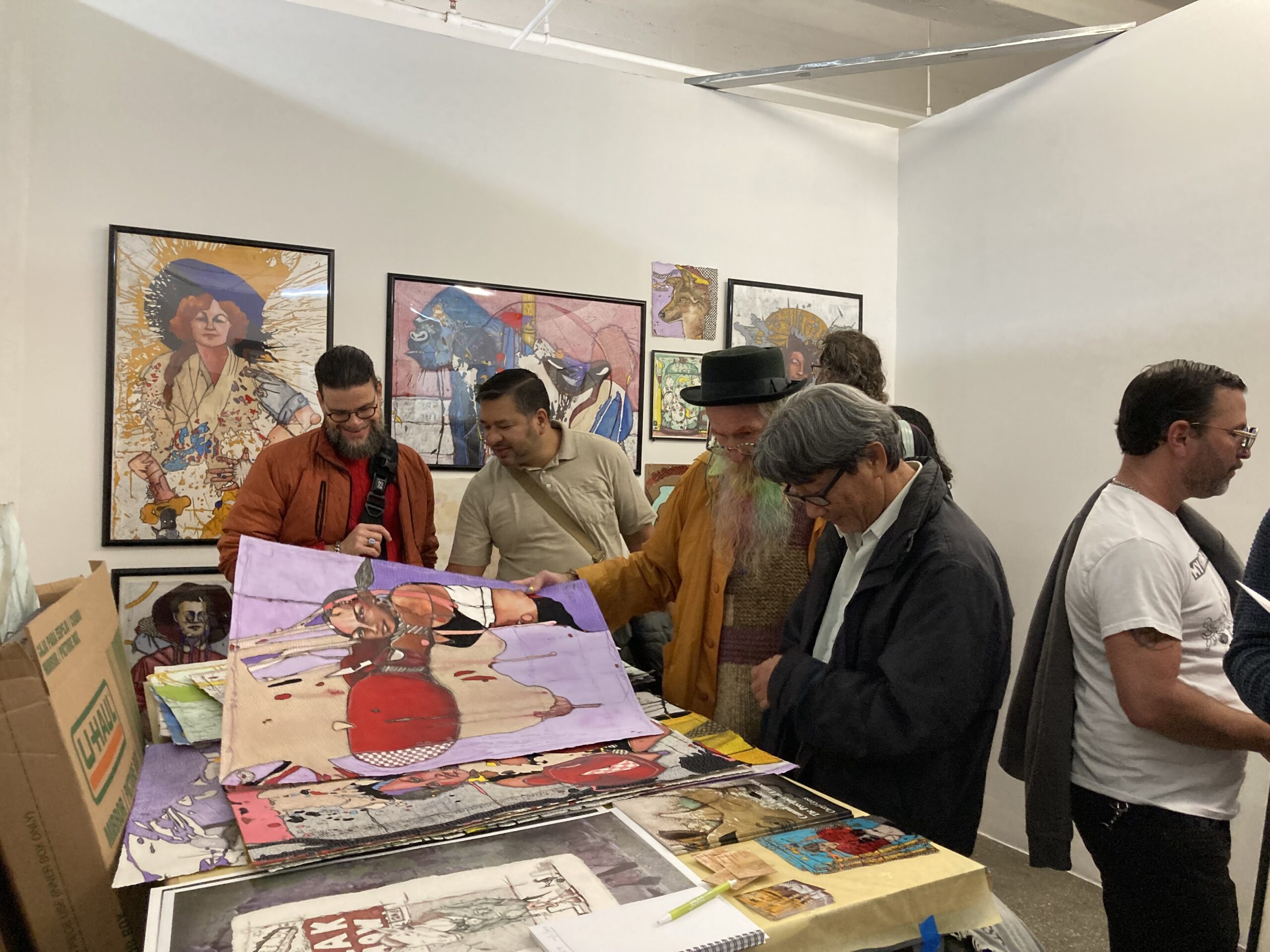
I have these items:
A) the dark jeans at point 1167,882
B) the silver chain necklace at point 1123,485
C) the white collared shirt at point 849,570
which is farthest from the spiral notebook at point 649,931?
the silver chain necklace at point 1123,485

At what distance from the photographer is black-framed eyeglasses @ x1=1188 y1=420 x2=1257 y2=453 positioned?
1.87 m

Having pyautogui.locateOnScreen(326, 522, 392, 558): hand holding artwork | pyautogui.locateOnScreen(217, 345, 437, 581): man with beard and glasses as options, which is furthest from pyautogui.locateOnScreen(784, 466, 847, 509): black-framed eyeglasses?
pyautogui.locateOnScreen(217, 345, 437, 581): man with beard and glasses

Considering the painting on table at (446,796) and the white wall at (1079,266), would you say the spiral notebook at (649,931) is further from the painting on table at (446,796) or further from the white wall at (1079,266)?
the white wall at (1079,266)

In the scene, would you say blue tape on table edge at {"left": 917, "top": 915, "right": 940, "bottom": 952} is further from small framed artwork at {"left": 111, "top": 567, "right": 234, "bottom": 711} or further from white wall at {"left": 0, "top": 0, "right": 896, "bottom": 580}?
white wall at {"left": 0, "top": 0, "right": 896, "bottom": 580}

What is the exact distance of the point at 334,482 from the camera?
2.74 m

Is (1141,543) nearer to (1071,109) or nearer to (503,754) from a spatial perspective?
(503,754)

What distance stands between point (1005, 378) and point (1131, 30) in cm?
134

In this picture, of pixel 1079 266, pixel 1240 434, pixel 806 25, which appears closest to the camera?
pixel 1240 434

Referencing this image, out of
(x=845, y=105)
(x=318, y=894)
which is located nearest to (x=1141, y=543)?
(x=318, y=894)

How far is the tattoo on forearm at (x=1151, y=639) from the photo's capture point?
1.72 meters

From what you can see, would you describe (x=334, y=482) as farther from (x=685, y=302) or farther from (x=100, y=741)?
(x=685, y=302)

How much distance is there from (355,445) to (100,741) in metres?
1.53

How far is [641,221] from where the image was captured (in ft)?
12.7

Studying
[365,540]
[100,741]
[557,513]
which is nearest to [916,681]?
[100,741]
